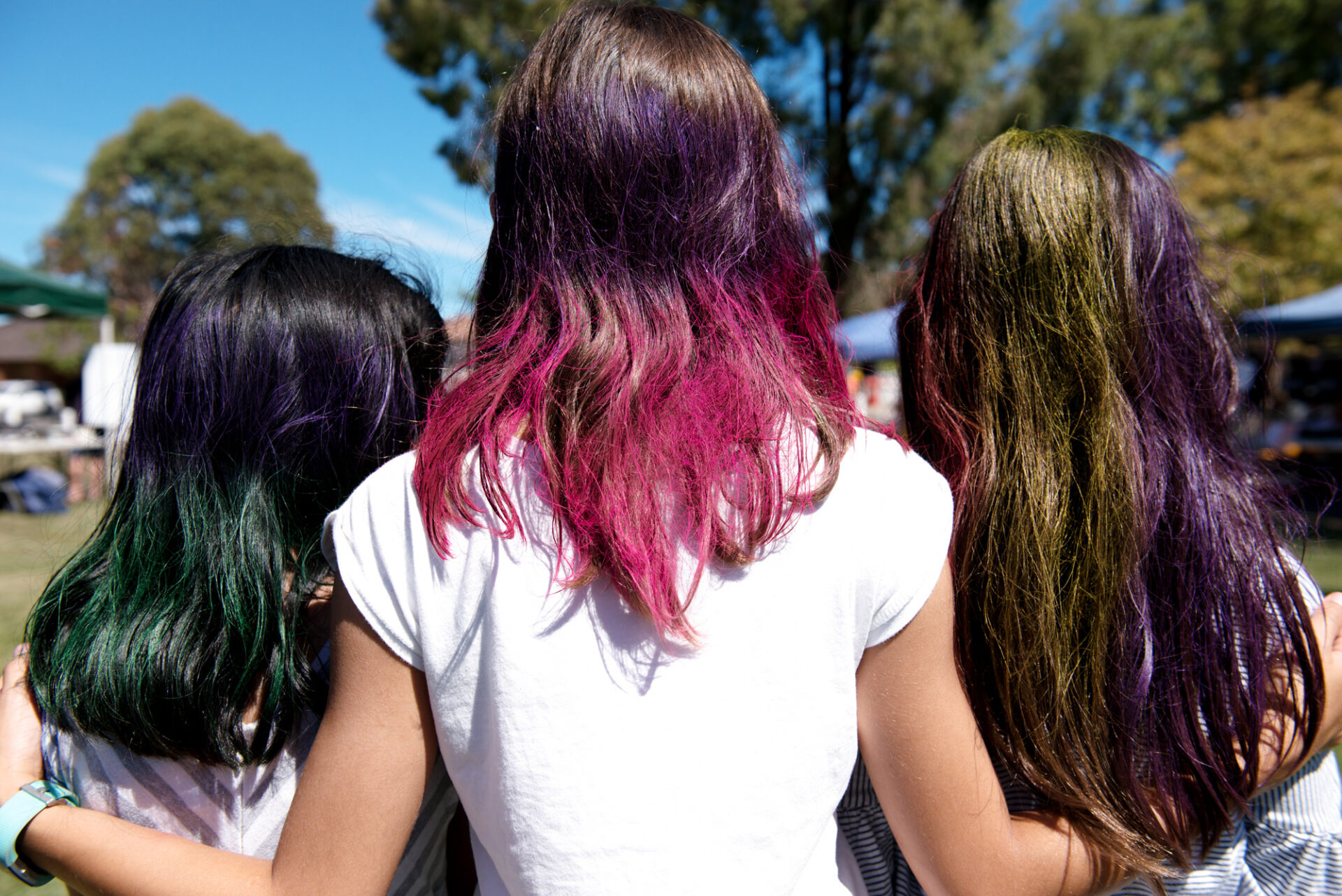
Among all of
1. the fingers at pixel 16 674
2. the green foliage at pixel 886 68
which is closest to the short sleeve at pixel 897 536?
the fingers at pixel 16 674

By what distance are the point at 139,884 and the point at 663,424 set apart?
2.54 ft

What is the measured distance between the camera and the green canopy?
681cm

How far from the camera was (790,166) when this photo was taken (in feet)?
3.09

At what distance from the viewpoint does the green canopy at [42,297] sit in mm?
6809

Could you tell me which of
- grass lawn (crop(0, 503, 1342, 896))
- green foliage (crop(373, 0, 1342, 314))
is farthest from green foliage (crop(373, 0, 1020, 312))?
grass lawn (crop(0, 503, 1342, 896))

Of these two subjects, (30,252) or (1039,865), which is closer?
(1039,865)

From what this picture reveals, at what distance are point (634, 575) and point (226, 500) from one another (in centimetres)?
67

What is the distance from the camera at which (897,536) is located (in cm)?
78

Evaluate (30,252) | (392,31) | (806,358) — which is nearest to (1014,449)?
(806,358)

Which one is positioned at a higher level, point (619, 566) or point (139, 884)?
point (619, 566)

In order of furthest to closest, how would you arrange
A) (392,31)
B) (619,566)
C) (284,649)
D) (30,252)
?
(30,252) < (392,31) < (284,649) < (619,566)

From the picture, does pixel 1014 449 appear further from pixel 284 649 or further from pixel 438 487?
pixel 284 649

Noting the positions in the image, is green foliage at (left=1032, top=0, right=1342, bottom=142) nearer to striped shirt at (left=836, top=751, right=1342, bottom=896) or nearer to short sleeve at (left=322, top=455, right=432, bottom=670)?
striped shirt at (left=836, top=751, right=1342, bottom=896)

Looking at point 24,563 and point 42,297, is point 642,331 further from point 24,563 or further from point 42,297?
point 42,297
